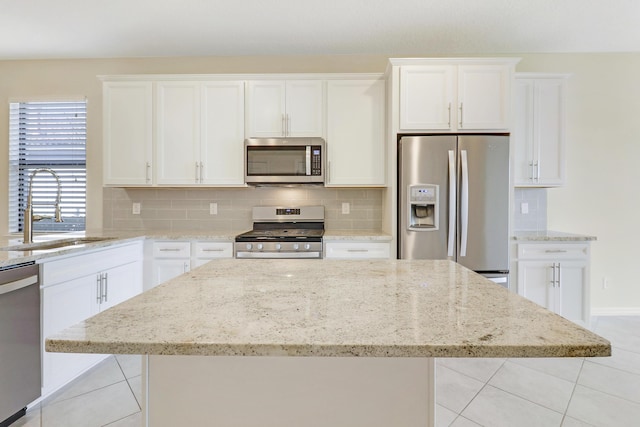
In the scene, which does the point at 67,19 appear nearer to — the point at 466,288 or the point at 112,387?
the point at 112,387

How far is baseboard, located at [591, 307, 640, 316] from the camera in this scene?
3373 millimetres

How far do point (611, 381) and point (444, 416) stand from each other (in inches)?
52.1

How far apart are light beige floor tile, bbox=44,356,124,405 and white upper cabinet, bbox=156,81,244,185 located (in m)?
1.60

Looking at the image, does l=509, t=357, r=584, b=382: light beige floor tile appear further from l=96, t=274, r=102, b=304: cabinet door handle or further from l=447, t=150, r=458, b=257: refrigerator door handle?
l=96, t=274, r=102, b=304: cabinet door handle

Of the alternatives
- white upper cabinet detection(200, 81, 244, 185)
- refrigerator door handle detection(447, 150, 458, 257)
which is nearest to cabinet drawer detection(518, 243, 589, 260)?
refrigerator door handle detection(447, 150, 458, 257)

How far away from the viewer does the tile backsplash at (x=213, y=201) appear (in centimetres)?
341

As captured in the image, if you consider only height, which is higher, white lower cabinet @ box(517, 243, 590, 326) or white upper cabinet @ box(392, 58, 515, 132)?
white upper cabinet @ box(392, 58, 515, 132)

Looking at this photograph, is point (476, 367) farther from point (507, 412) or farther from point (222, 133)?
point (222, 133)

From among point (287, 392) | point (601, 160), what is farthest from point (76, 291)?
point (601, 160)

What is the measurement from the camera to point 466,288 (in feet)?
3.43

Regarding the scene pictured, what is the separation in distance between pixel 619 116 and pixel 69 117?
5782mm

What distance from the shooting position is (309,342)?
2.05ft

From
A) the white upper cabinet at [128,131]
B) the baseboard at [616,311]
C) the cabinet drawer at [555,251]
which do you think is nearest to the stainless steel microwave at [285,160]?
the white upper cabinet at [128,131]

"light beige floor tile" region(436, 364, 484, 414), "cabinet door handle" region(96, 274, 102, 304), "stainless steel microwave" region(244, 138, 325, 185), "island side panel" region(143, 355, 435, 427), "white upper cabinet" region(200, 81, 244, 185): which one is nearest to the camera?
"island side panel" region(143, 355, 435, 427)
